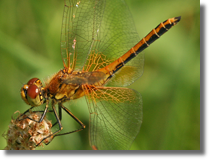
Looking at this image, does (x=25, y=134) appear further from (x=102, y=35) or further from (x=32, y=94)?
(x=102, y=35)

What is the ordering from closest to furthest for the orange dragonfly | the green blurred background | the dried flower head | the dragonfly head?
1. the dried flower head
2. the dragonfly head
3. the orange dragonfly
4. the green blurred background

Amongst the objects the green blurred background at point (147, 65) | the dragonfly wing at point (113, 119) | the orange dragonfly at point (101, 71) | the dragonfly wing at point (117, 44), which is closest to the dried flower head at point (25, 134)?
the orange dragonfly at point (101, 71)

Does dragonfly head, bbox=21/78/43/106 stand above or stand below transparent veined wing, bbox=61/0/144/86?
below

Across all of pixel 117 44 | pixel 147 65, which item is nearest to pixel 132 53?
pixel 117 44

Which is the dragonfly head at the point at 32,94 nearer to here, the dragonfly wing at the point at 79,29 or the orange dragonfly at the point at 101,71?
the orange dragonfly at the point at 101,71

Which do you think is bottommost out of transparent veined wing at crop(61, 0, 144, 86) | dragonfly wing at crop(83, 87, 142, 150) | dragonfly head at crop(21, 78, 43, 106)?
dragonfly wing at crop(83, 87, 142, 150)

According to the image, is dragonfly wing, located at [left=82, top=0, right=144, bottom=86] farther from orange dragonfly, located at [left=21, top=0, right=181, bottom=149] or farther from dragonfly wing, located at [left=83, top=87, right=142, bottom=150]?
dragonfly wing, located at [left=83, top=87, right=142, bottom=150]

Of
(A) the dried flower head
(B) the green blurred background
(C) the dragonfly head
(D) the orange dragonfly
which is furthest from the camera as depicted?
(B) the green blurred background

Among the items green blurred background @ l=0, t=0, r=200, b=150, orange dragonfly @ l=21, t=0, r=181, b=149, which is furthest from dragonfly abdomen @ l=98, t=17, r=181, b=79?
green blurred background @ l=0, t=0, r=200, b=150
